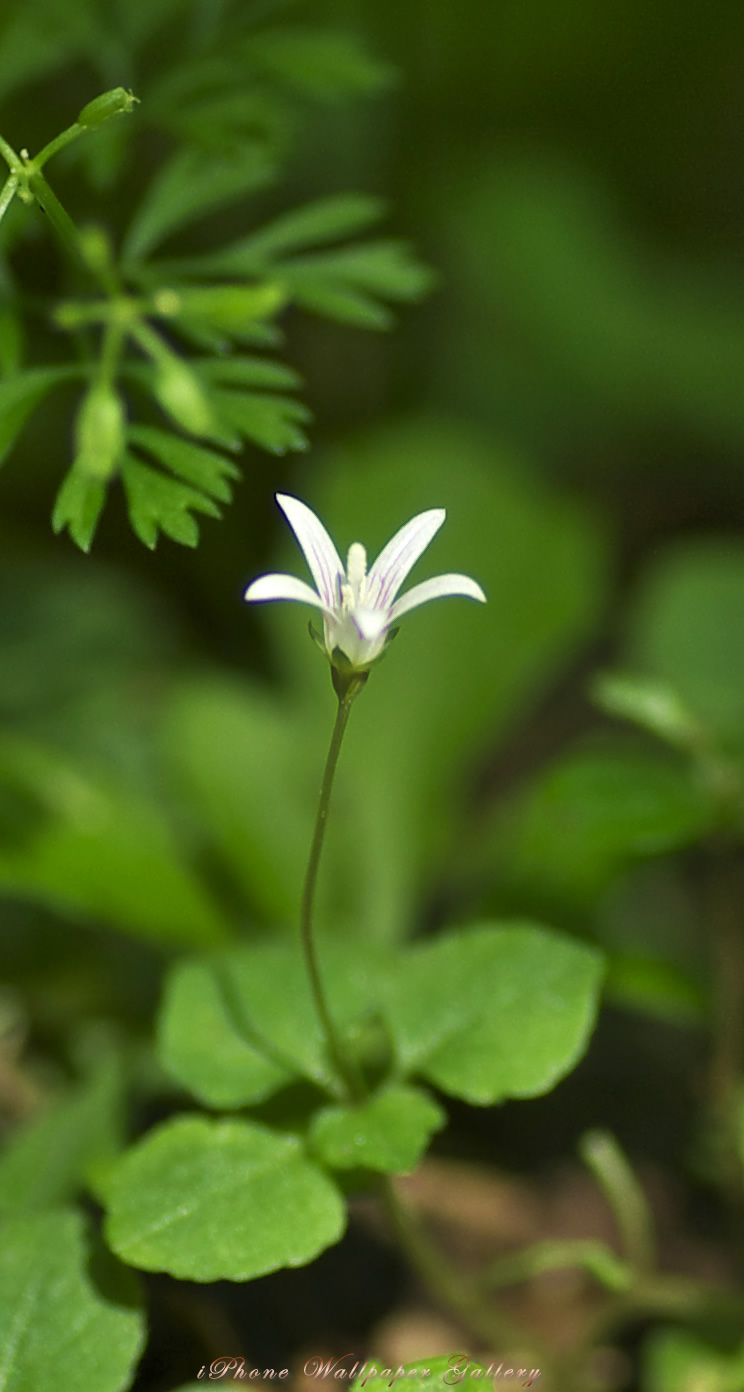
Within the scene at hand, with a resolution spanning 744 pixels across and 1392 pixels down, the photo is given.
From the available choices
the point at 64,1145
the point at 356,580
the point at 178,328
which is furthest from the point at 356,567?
the point at 64,1145

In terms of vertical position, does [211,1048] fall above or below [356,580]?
below

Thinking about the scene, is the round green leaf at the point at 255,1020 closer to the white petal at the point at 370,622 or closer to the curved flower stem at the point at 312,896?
the curved flower stem at the point at 312,896

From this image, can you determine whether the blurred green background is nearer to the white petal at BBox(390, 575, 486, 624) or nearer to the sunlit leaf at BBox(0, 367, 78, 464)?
the sunlit leaf at BBox(0, 367, 78, 464)

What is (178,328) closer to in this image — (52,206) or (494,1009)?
(52,206)

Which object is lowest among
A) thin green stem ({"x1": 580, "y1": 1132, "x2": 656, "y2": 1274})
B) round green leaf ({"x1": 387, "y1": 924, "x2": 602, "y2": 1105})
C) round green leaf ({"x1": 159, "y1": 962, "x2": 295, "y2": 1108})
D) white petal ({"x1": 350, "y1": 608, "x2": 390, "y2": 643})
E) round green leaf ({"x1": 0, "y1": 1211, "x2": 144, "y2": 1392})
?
round green leaf ({"x1": 0, "y1": 1211, "x2": 144, "y2": 1392})

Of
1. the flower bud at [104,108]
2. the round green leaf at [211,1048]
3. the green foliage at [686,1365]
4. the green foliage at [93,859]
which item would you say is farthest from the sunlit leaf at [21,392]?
the green foliage at [686,1365]

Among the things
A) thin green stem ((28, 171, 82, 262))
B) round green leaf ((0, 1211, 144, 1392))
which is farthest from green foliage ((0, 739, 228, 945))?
thin green stem ((28, 171, 82, 262))
